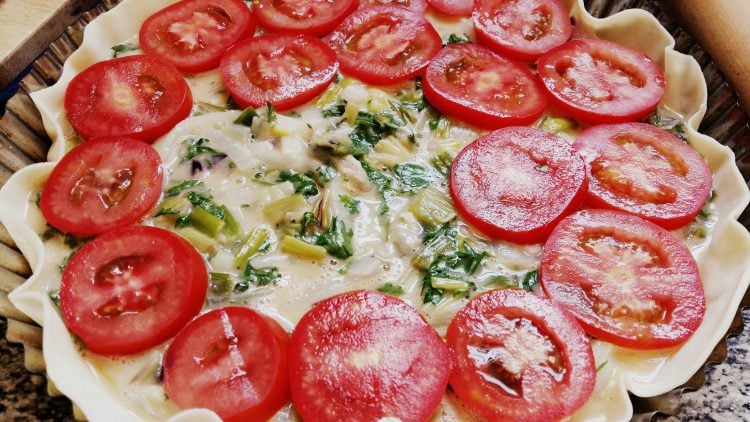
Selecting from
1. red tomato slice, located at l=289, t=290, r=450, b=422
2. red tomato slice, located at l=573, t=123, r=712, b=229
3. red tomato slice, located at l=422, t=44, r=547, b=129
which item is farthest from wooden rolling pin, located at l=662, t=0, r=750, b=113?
red tomato slice, located at l=289, t=290, r=450, b=422

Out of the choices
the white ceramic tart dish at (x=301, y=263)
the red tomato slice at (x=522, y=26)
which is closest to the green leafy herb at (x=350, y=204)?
the white ceramic tart dish at (x=301, y=263)

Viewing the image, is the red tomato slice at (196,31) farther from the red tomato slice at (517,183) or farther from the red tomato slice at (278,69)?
the red tomato slice at (517,183)

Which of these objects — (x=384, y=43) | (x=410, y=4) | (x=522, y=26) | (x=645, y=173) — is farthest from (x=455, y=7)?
(x=645, y=173)

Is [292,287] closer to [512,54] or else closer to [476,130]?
[476,130]

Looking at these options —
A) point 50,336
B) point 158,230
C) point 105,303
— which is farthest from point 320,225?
point 50,336

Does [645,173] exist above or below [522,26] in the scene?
below

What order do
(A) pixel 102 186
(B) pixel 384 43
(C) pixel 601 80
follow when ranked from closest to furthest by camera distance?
(A) pixel 102 186 < (C) pixel 601 80 < (B) pixel 384 43

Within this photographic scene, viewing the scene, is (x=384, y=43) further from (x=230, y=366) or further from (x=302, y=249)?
(x=230, y=366)
